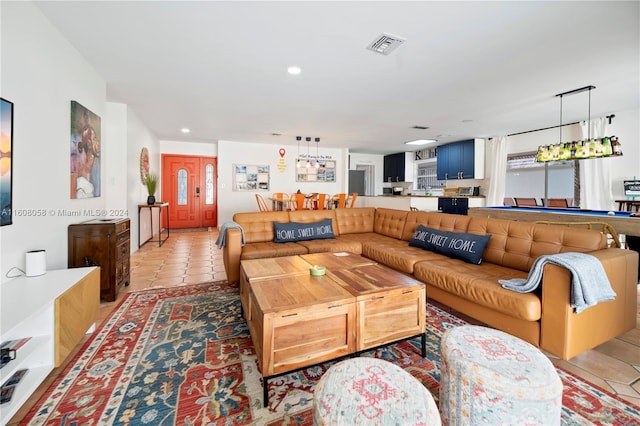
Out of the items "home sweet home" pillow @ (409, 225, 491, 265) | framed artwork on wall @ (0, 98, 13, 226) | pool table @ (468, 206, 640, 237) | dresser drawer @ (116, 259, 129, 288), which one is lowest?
dresser drawer @ (116, 259, 129, 288)

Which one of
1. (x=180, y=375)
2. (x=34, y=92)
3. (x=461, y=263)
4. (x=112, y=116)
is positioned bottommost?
(x=180, y=375)

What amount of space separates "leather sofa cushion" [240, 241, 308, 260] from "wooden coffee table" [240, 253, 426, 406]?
0.99 metres

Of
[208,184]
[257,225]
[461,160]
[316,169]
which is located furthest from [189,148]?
[461,160]

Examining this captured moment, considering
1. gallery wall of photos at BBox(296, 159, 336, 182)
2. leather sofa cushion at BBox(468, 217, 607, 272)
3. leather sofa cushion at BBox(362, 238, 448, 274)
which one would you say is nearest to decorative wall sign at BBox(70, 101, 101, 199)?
leather sofa cushion at BBox(362, 238, 448, 274)

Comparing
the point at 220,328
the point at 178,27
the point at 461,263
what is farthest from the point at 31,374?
the point at 461,263

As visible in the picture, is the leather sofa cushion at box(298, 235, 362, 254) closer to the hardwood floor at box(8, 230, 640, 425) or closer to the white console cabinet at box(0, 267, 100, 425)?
the hardwood floor at box(8, 230, 640, 425)

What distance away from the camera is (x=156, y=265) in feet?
13.5

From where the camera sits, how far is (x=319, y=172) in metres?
8.62

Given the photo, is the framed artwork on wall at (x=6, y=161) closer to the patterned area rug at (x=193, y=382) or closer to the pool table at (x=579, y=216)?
the patterned area rug at (x=193, y=382)

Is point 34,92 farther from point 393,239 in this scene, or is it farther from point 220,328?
point 393,239

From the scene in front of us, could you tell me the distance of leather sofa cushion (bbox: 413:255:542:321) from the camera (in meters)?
1.84

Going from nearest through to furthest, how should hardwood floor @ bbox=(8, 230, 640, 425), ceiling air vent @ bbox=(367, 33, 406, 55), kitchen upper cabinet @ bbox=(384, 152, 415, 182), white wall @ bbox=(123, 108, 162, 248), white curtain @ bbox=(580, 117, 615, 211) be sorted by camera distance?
hardwood floor @ bbox=(8, 230, 640, 425)
ceiling air vent @ bbox=(367, 33, 406, 55)
white wall @ bbox=(123, 108, 162, 248)
white curtain @ bbox=(580, 117, 615, 211)
kitchen upper cabinet @ bbox=(384, 152, 415, 182)

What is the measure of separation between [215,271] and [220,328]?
1.73 meters

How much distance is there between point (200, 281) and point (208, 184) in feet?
16.8
